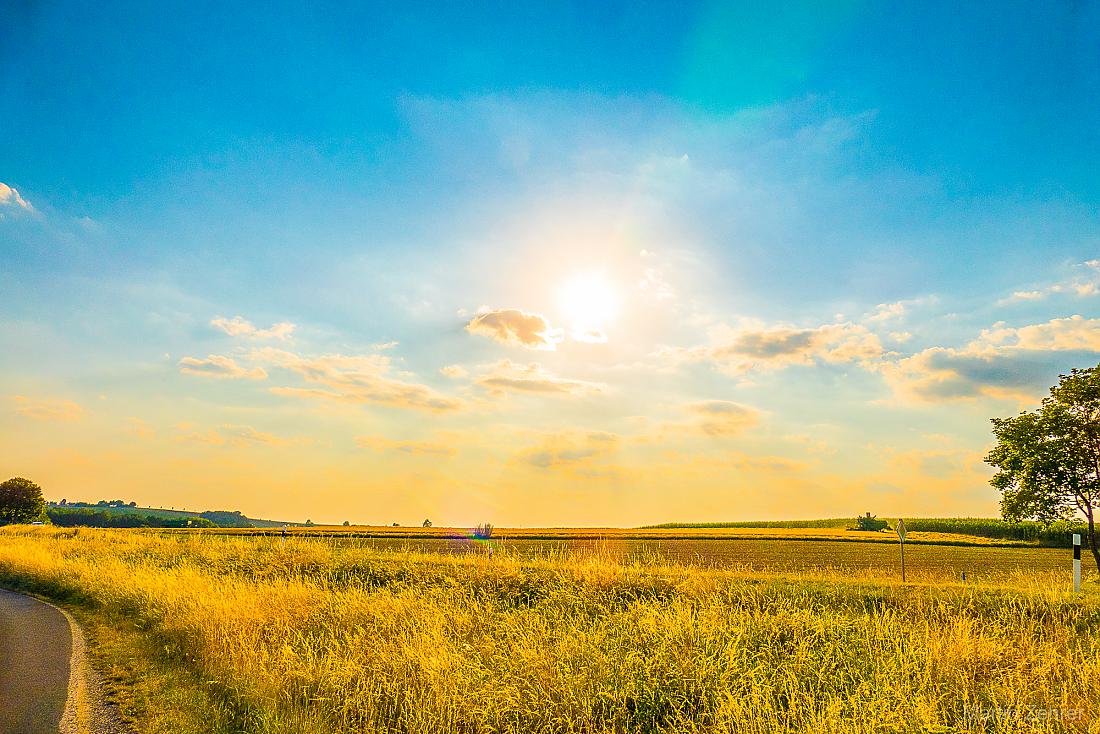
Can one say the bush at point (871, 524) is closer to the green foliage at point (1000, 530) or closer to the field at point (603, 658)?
the green foliage at point (1000, 530)

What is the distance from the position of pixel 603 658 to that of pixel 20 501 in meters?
136

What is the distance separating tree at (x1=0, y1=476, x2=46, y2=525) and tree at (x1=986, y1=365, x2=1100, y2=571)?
136m

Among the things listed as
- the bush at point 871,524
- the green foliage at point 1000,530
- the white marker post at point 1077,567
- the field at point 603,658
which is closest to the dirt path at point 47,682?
the field at point 603,658

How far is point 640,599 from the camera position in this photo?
18.2m

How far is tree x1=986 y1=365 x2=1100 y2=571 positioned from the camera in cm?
3050

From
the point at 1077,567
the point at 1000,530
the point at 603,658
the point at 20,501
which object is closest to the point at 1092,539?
the point at 1077,567

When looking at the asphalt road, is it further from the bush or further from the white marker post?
the bush

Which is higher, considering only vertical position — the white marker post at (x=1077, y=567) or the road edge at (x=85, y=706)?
the white marker post at (x=1077, y=567)

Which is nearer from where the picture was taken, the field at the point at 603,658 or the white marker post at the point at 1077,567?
the field at the point at 603,658

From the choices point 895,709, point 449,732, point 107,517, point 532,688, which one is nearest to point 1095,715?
point 895,709

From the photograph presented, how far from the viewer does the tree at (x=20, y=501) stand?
4370 inches

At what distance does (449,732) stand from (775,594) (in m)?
11.9

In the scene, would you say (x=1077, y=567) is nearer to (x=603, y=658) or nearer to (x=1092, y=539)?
(x=1092, y=539)

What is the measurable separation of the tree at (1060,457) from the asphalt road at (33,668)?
3659cm
